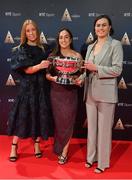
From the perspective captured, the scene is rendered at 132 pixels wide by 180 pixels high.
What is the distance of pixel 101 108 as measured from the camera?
2.99 meters

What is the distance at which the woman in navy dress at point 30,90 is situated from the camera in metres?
3.07

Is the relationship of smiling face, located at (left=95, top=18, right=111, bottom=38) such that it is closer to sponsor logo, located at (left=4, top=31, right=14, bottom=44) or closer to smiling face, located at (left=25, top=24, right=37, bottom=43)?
smiling face, located at (left=25, top=24, right=37, bottom=43)

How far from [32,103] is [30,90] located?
132 mm

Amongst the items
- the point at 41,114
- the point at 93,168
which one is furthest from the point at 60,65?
the point at 93,168

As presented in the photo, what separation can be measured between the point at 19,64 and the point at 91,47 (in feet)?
2.33

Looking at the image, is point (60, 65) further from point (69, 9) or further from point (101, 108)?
point (69, 9)

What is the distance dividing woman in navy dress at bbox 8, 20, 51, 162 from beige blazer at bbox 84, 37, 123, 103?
510 millimetres

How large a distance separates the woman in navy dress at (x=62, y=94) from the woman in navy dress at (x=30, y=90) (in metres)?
0.10

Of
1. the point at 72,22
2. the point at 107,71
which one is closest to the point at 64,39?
the point at 107,71

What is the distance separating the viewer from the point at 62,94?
3.14 meters

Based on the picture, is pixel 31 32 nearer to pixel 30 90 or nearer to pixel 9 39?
pixel 30 90

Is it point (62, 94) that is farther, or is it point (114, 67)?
point (62, 94)

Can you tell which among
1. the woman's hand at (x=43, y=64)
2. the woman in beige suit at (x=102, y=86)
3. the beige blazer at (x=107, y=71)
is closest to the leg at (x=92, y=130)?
the woman in beige suit at (x=102, y=86)

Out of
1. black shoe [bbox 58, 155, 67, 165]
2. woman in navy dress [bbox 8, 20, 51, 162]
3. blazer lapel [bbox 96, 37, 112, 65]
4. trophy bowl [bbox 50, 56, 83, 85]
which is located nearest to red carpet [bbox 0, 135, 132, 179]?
black shoe [bbox 58, 155, 67, 165]
